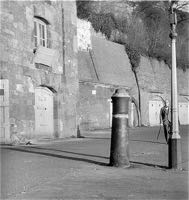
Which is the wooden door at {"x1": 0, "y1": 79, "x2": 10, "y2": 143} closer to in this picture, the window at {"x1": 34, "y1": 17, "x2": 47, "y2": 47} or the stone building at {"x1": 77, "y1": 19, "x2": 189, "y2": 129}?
the window at {"x1": 34, "y1": 17, "x2": 47, "y2": 47}

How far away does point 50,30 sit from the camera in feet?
61.5

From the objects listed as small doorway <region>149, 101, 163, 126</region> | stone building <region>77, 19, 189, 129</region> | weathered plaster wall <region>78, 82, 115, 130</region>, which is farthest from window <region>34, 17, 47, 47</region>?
small doorway <region>149, 101, 163, 126</region>

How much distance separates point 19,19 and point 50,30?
263 cm

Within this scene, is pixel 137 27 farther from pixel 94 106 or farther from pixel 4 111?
pixel 4 111

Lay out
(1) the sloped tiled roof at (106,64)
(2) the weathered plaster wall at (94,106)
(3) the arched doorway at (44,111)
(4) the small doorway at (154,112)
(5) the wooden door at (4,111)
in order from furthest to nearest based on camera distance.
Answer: (4) the small doorway at (154,112) → (1) the sloped tiled roof at (106,64) → (2) the weathered plaster wall at (94,106) → (3) the arched doorway at (44,111) → (5) the wooden door at (4,111)

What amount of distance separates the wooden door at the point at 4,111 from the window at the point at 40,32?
9.98 ft

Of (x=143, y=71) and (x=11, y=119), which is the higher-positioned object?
(x=143, y=71)

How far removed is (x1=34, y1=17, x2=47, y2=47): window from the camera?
58.3 ft

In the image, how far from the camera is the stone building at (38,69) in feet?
50.9

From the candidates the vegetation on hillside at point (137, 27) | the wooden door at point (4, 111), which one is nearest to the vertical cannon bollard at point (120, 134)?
the wooden door at point (4, 111)

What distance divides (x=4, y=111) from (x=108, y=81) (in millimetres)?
12617

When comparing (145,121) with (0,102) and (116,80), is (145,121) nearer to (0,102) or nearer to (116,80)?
(116,80)

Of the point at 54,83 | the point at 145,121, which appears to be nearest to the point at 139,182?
the point at 54,83

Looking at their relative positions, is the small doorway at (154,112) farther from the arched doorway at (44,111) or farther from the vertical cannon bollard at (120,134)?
the vertical cannon bollard at (120,134)
